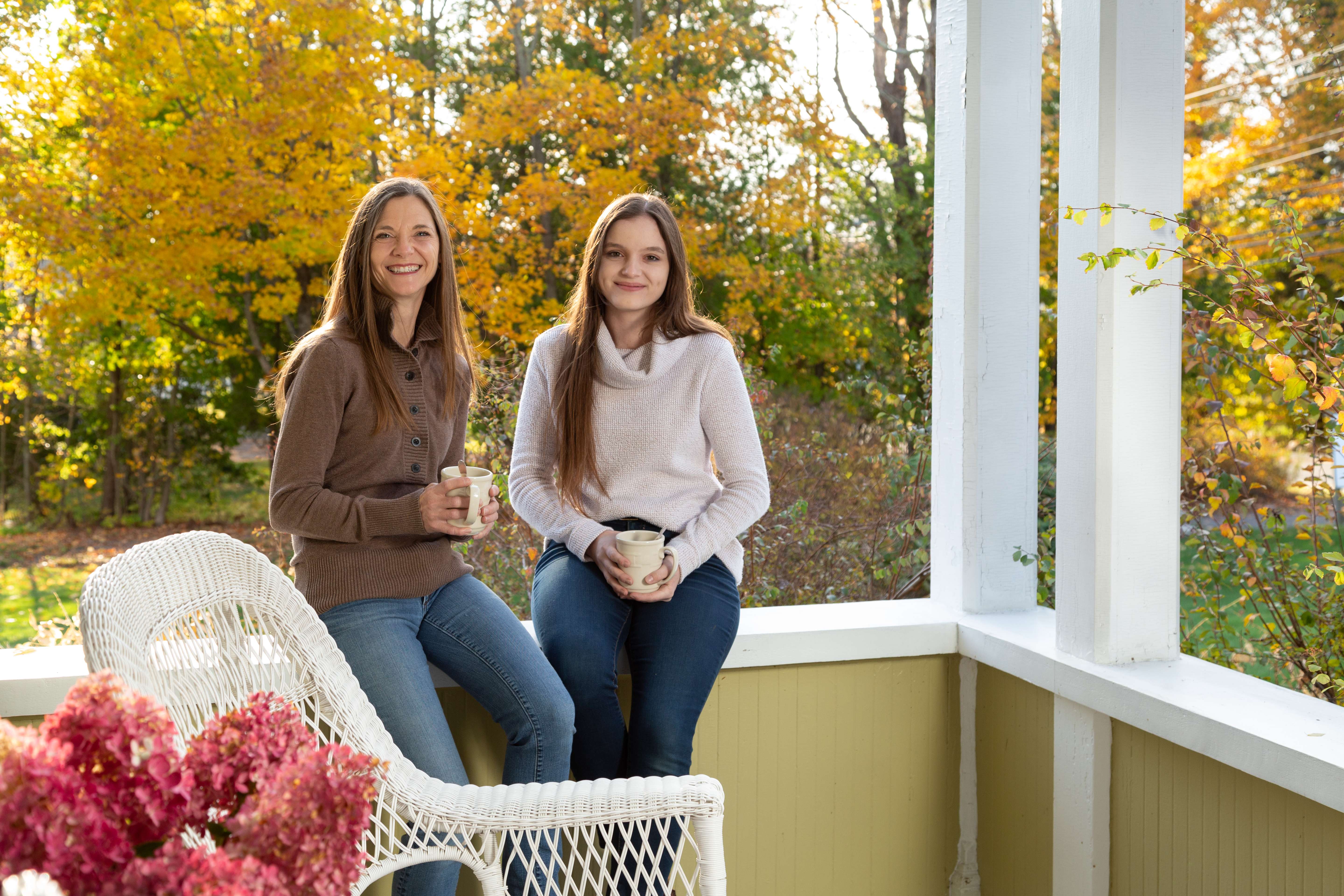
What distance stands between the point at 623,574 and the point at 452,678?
1.09 feet

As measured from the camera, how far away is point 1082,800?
5.41 ft

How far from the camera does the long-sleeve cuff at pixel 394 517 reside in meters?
1.48

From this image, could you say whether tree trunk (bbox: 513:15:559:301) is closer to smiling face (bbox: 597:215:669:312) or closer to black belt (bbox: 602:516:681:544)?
smiling face (bbox: 597:215:669:312)

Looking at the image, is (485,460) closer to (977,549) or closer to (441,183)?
(977,549)

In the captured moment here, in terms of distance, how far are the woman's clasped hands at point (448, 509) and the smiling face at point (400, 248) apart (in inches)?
14.3

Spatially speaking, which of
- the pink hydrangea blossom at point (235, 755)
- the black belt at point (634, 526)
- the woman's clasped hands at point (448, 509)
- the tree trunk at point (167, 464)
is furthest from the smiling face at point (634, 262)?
the tree trunk at point (167, 464)

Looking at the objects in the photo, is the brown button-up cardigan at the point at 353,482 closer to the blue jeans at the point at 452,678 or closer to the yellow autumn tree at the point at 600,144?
the blue jeans at the point at 452,678

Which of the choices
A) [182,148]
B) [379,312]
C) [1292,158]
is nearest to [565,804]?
[379,312]

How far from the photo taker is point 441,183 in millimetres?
5223

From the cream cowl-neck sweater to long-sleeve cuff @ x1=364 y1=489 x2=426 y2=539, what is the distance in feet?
0.73

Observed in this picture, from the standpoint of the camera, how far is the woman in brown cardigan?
4.77ft

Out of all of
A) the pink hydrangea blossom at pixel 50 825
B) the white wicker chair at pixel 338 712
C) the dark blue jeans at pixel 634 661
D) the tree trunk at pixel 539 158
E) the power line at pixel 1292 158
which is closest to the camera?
the pink hydrangea blossom at pixel 50 825

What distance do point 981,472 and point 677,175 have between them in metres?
4.29

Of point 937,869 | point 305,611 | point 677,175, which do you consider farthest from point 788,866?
point 677,175
